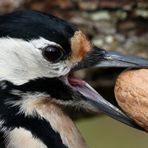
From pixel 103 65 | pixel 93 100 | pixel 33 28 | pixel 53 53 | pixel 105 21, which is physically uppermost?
pixel 33 28

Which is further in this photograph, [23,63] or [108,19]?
[108,19]

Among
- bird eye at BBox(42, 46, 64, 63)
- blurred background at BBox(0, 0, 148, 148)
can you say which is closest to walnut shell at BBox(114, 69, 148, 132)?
bird eye at BBox(42, 46, 64, 63)

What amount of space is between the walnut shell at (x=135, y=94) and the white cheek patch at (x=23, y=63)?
0.78ft

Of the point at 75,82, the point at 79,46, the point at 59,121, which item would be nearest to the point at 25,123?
the point at 59,121

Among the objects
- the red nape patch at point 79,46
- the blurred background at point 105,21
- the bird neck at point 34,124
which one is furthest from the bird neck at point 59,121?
the blurred background at point 105,21

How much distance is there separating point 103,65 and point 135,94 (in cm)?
20

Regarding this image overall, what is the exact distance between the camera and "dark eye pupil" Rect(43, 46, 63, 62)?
11.0 feet

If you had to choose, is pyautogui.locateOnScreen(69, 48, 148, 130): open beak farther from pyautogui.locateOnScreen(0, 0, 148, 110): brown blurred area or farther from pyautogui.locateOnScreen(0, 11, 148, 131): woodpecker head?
pyautogui.locateOnScreen(0, 0, 148, 110): brown blurred area

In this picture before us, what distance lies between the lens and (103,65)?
3.50 meters

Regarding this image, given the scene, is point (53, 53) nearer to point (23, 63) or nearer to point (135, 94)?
point (23, 63)

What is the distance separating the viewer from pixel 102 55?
3.51m

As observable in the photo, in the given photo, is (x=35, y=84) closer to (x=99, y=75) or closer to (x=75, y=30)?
(x=75, y=30)

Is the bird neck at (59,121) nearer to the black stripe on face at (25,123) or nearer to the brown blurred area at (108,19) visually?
the black stripe on face at (25,123)

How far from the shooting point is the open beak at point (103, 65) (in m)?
3.44
